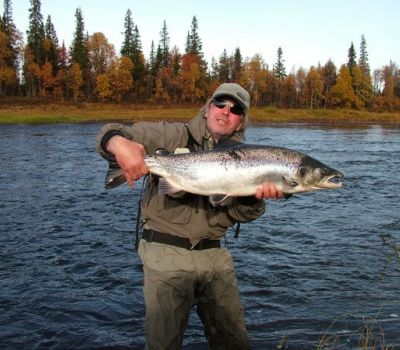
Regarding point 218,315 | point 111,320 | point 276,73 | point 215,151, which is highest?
point 276,73

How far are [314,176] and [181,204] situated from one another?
3.65 feet

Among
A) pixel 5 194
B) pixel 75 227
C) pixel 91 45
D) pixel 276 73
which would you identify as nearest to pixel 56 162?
pixel 5 194

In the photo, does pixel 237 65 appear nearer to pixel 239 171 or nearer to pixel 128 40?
pixel 128 40

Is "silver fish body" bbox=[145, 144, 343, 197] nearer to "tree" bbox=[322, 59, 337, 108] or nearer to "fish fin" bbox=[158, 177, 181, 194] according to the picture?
"fish fin" bbox=[158, 177, 181, 194]

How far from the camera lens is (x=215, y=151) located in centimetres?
401

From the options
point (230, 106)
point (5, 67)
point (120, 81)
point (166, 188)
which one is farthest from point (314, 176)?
point (5, 67)

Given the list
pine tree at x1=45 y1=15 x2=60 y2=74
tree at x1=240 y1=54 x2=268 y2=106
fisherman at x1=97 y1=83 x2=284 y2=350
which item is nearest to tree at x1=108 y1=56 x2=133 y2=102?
pine tree at x1=45 y1=15 x2=60 y2=74

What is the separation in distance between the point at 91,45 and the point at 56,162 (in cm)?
6680

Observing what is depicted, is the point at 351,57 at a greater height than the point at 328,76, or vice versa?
the point at 351,57

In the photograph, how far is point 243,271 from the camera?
8.20 m

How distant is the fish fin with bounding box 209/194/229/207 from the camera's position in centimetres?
394

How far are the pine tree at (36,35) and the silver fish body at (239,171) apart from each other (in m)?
82.3

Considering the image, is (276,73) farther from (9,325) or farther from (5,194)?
(9,325)

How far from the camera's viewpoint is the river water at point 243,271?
6.10 m
